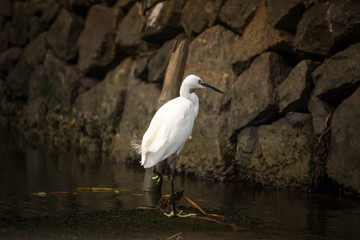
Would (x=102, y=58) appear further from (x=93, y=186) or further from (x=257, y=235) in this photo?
(x=257, y=235)

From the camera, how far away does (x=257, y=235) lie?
420 centimetres

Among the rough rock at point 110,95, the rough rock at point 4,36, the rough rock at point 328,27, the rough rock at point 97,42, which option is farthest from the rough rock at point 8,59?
the rough rock at point 328,27

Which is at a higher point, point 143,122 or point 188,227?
point 143,122

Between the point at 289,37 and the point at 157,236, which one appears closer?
the point at 157,236

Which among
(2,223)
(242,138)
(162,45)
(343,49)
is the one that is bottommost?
(2,223)

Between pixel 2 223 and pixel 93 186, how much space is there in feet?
8.23

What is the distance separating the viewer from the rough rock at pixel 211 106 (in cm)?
773

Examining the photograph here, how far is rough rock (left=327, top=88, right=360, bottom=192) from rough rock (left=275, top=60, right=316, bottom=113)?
562 mm

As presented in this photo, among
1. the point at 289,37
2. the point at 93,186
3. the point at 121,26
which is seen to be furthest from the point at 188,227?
the point at 121,26

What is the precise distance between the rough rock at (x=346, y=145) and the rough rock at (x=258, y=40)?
4.61ft

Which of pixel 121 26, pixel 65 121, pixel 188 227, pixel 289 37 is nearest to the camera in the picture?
pixel 188 227

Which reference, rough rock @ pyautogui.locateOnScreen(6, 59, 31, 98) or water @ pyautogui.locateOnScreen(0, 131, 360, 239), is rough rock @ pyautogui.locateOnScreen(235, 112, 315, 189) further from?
rough rock @ pyautogui.locateOnScreen(6, 59, 31, 98)

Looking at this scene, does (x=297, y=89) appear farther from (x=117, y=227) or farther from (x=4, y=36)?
(x=4, y=36)

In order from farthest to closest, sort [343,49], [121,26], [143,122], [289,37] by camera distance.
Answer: [121,26] → [143,122] → [289,37] → [343,49]
